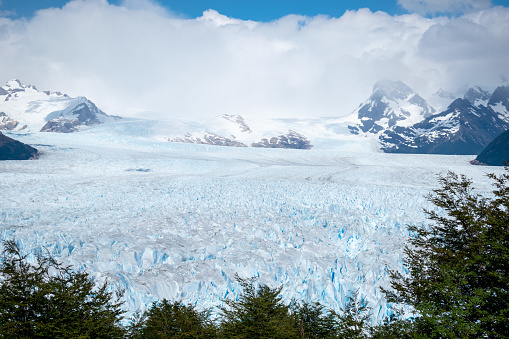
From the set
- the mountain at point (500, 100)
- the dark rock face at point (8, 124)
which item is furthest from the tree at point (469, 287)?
the mountain at point (500, 100)

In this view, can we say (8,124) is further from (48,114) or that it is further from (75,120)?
(75,120)

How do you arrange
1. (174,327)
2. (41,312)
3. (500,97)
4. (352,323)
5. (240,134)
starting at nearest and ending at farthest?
(41,312)
(352,323)
(174,327)
(240,134)
(500,97)

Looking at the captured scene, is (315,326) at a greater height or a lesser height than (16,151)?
lesser

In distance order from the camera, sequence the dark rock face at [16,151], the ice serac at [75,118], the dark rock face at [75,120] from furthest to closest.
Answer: the ice serac at [75,118]
the dark rock face at [75,120]
the dark rock face at [16,151]

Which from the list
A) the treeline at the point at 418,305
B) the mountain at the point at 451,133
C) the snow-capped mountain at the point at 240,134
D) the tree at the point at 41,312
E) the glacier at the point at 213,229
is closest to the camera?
the treeline at the point at 418,305

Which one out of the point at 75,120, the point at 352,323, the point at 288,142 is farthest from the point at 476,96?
the point at 352,323

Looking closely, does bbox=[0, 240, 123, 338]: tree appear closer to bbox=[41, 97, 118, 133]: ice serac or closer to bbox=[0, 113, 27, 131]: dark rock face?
bbox=[41, 97, 118, 133]: ice serac

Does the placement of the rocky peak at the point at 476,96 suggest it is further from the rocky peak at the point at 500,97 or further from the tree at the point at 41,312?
A: the tree at the point at 41,312
